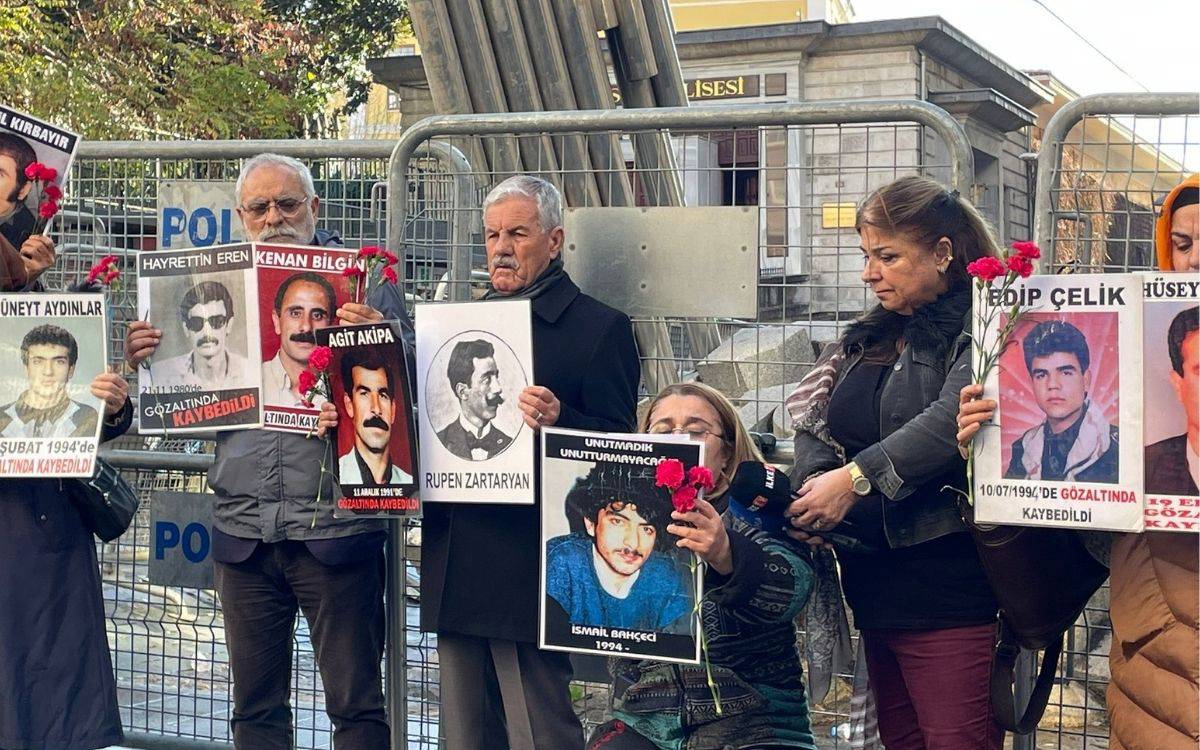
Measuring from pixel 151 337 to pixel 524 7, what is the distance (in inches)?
192

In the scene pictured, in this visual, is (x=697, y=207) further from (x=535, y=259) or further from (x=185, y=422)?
(x=185, y=422)

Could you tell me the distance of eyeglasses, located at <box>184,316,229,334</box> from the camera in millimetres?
3930

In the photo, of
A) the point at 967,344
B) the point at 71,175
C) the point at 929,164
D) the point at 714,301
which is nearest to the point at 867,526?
the point at 967,344

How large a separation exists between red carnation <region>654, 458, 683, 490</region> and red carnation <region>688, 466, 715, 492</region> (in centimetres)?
2

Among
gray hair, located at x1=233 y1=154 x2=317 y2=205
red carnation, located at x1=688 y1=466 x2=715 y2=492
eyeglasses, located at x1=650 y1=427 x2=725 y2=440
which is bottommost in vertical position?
red carnation, located at x1=688 y1=466 x2=715 y2=492

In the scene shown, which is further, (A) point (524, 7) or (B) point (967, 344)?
(A) point (524, 7)

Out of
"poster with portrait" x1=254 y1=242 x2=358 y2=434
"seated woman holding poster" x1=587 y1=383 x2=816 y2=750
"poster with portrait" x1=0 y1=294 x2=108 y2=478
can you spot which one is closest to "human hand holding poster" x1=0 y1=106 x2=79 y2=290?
"poster with portrait" x1=0 y1=294 x2=108 y2=478

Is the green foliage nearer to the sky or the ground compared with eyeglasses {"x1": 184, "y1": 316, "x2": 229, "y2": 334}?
nearer to the sky

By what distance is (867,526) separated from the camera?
3.37 metres

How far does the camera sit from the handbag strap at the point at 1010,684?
3246mm

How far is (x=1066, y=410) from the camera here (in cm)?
304

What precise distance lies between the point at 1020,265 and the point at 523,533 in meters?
1.47

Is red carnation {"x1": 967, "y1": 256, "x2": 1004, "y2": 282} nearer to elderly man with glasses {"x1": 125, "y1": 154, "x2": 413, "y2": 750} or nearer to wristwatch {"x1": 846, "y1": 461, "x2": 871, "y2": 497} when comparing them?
wristwatch {"x1": 846, "y1": 461, "x2": 871, "y2": 497}

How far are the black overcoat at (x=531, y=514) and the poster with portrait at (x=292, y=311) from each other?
54 cm
